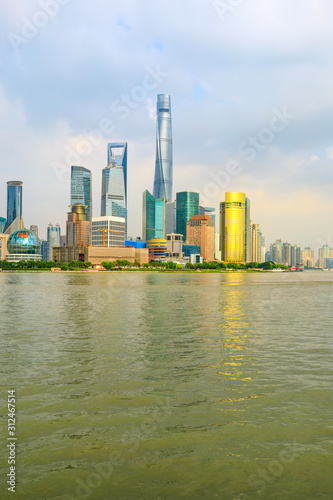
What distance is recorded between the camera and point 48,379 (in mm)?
17609

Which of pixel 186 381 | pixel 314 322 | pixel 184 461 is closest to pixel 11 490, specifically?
pixel 184 461

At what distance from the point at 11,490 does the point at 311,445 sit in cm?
782

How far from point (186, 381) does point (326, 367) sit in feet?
24.4

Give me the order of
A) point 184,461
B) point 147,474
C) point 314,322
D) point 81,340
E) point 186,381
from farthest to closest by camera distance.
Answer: point 314,322 < point 81,340 < point 186,381 < point 184,461 < point 147,474

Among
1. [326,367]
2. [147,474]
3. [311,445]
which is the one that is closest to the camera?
[147,474]

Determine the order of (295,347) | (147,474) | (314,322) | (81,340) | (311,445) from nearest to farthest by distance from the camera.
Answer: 1. (147,474)
2. (311,445)
3. (295,347)
4. (81,340)
5. (314,322)

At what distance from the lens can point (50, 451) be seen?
10.8m

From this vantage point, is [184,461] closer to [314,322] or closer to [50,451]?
[50,451]

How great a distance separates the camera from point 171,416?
13.3 m

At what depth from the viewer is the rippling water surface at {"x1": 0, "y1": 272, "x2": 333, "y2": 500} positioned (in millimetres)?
9406

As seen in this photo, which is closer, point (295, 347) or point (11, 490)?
point (11, 490)

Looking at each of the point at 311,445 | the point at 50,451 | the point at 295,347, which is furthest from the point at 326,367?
the point at 50,451

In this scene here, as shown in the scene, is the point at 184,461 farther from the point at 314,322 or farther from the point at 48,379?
the point at 314,322

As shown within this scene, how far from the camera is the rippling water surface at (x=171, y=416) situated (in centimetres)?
941
